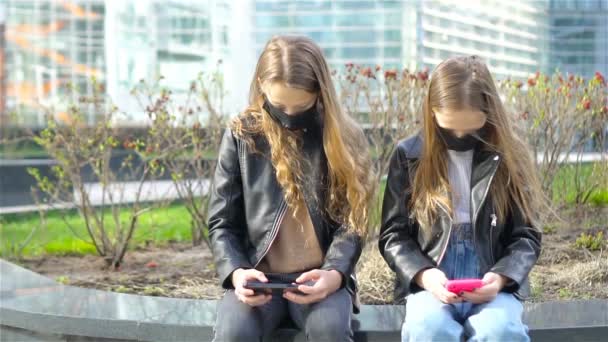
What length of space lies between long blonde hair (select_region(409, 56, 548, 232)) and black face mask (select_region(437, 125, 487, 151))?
0.03 metres

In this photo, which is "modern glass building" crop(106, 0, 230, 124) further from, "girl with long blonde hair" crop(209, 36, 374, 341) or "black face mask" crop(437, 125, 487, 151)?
"black face mask" crop(437, 125, 487, 151)

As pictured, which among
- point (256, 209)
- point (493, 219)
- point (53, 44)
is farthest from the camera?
point (53, 44)

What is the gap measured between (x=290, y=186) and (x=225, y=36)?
1196 centimetres

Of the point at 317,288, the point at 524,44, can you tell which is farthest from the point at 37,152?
the point at 317,288

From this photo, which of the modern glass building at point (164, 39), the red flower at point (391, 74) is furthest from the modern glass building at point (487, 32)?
the red flower at point (391, 74)

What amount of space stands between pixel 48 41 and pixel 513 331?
1478 centimetres

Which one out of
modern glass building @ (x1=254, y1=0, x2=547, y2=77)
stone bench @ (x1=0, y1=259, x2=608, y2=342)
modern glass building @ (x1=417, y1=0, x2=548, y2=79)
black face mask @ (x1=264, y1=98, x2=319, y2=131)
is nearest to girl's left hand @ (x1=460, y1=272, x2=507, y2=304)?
stone bench @ (x1=0, y1=259, x2=608, y2=342)

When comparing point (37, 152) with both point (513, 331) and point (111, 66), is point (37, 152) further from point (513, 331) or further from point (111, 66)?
point (513, 331)

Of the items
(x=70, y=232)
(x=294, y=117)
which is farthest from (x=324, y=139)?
(x=70, y=232)

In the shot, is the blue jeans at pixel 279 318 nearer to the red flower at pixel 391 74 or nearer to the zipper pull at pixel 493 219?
the zipper pull at pixel 493 219

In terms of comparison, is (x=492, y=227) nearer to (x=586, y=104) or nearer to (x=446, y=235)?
(x=446, y=235)

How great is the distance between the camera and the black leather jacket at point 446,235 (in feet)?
9.45

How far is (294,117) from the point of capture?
9.89 ft

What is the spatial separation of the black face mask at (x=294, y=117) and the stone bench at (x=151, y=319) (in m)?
0.77
